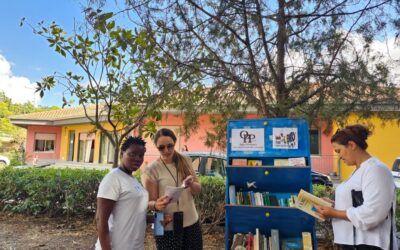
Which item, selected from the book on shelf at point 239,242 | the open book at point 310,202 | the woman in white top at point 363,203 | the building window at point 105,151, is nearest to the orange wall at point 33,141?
the building window at point 105,151

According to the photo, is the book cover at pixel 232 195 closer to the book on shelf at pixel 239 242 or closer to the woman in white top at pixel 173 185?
the book on shelf at pixel 239 242

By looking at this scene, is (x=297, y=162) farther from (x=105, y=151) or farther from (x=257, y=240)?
(x=105, y=151)

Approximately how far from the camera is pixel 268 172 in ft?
10.9

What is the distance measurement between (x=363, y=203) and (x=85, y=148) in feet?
61.1

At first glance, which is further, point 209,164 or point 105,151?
point 105,151

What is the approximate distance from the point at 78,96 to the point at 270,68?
2.76 m

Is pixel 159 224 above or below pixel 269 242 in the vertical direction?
above

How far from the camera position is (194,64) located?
12.5 ft

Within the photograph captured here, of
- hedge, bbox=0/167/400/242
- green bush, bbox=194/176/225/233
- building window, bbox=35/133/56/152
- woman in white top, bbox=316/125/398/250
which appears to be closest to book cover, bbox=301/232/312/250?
woman in white top, bbox=316/125/398/250

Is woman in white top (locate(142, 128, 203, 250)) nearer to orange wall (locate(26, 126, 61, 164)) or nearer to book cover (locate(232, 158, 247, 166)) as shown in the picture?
book cover (locate(232, 158, 247, 166))

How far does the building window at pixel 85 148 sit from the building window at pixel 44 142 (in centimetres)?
259

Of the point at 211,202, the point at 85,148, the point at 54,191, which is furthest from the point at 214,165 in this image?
the point at 85,148

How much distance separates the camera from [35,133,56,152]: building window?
802 inches

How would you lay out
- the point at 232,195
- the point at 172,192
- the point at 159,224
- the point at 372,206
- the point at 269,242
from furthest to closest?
the point at 232,195 → the point at 269,242 → the point at 159,224 → the point at 172,192 → the point at 372,206
